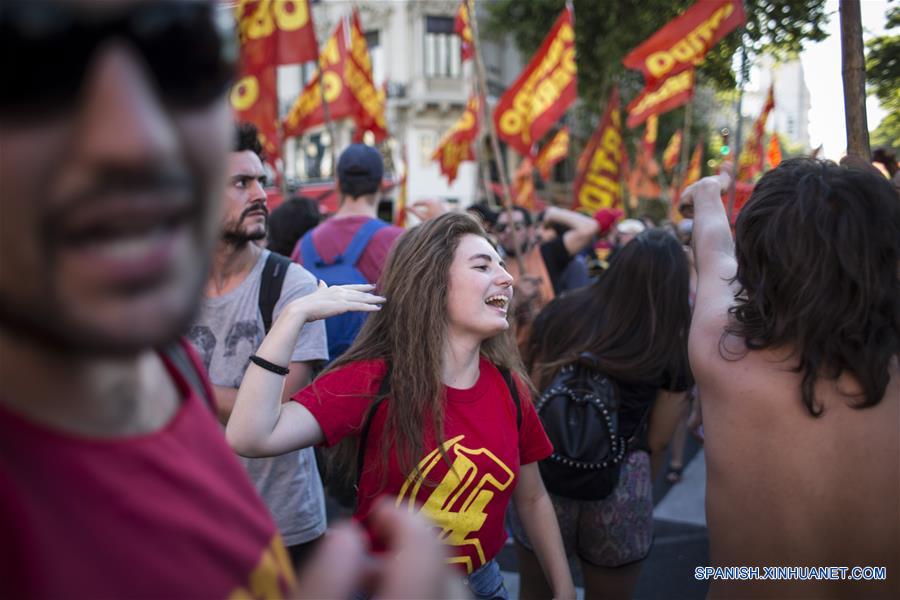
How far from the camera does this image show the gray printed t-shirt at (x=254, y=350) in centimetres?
242

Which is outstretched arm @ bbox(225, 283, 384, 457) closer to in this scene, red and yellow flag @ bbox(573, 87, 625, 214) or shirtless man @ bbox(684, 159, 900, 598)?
shirtless man @ bbox(684, 159, 900, 598)

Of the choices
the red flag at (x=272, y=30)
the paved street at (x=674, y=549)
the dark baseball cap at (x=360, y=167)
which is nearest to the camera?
the dark baseball cap at (x=360, y=167)

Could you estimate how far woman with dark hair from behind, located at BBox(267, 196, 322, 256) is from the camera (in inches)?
187

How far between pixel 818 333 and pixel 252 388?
1377mm

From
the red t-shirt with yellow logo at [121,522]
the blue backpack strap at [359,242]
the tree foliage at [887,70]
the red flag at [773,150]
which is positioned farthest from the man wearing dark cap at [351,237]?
the red flag at [773,150]

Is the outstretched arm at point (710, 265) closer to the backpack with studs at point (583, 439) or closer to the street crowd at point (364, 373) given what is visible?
the street crowd at point (364, 373)

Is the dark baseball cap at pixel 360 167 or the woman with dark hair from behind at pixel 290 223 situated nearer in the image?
the dark baseball cap at pixel 360 167

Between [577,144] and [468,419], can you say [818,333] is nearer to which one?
[468,419]

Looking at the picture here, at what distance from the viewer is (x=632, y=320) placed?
3096 millimetres

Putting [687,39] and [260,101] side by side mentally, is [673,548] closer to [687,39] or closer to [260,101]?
[687,39]

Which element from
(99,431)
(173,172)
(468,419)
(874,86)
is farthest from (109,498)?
(874,86)

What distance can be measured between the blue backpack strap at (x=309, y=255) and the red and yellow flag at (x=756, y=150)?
8.53 meters

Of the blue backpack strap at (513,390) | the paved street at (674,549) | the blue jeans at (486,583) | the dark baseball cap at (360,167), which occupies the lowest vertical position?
the paved street at (674,549)

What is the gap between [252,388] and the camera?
185 centimetres
